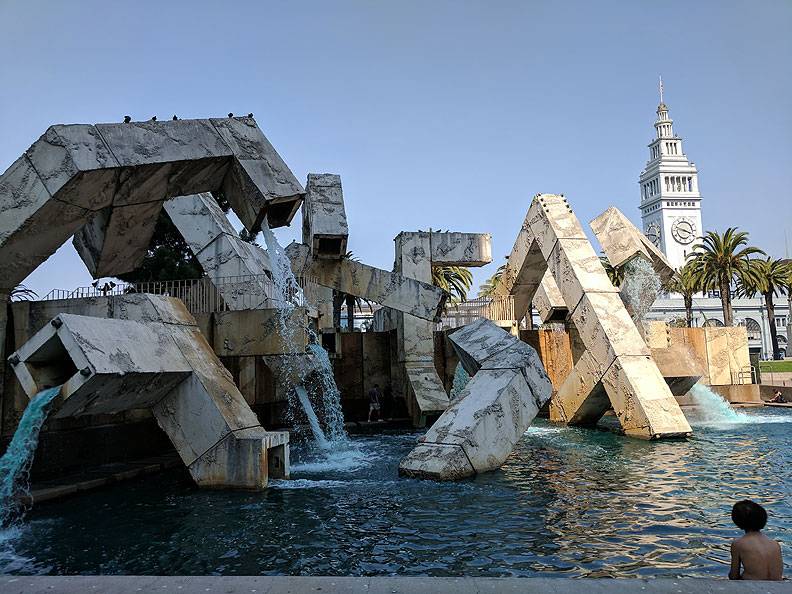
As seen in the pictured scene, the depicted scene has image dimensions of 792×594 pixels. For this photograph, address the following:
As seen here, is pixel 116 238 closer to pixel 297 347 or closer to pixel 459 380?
pixel 297 347

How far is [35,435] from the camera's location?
28.1ft

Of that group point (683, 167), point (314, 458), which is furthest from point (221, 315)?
point (683, 167)

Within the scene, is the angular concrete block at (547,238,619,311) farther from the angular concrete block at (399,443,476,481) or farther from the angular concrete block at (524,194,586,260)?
the angular concrete block at (399,443,476,481)

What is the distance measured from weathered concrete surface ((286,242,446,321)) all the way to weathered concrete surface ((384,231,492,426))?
1430 millimetres

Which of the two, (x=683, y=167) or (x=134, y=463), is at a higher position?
(x=683, y=167)

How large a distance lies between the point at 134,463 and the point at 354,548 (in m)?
6.66

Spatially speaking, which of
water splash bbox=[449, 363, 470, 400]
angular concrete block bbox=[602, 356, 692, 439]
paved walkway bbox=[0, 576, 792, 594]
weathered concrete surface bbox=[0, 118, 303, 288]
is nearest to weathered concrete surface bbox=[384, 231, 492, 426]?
water splash bbox=[449, 363, 470, 400]

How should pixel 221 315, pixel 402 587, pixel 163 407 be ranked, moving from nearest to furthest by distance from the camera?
pixel 402 587 → pixel 163 407 → pixel 221 315

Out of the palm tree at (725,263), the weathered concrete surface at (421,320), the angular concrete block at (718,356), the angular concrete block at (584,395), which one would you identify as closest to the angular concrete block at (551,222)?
the weathered concrete surface at (421,320)

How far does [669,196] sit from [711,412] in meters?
130

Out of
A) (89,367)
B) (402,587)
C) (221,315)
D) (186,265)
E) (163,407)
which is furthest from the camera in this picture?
(186,265)

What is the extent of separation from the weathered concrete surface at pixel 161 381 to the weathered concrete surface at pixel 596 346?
8.57m

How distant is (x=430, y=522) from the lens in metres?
7.55

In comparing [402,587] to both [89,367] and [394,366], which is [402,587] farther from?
[394,366]
